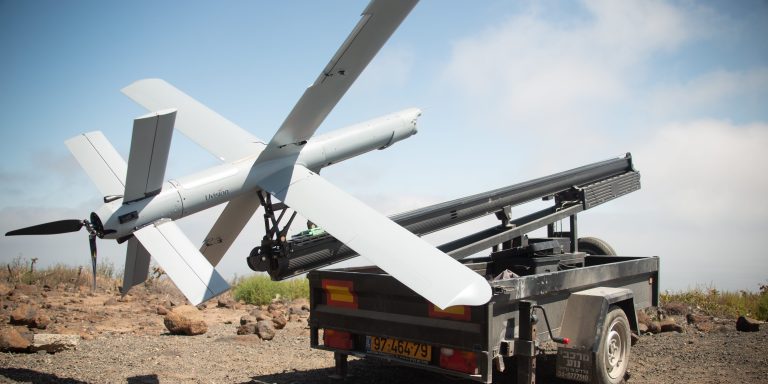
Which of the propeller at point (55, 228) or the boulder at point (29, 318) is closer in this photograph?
the propeller at point (55, 228)

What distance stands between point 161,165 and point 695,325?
32.0ft

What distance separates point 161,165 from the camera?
635 cm

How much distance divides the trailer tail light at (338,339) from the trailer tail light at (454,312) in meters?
1.16

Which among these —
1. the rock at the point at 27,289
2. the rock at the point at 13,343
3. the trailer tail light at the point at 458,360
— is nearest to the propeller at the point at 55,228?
the rock at the point at 13,343

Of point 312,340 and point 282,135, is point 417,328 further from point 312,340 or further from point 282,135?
point 282,135

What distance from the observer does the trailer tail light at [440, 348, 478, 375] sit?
570cm

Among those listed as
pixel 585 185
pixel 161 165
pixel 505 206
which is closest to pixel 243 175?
pixel 161 165

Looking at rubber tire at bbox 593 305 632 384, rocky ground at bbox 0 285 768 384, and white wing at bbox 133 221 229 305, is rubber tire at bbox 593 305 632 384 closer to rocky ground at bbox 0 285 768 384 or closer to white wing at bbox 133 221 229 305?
rocky ground at bbox 0 285 768 384

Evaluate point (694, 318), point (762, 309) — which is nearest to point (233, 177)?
point (694, 318)

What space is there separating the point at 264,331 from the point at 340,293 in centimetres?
370

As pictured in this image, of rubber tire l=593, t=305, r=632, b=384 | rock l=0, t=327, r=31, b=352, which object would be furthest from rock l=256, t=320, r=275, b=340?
rubber tire l=593, t=305, r=632, b=384

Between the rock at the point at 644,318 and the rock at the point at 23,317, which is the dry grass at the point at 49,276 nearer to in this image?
the rock at the point at 23,317

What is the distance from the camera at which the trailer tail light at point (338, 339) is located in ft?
22.0

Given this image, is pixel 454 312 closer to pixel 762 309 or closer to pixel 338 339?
pixel 338 339
